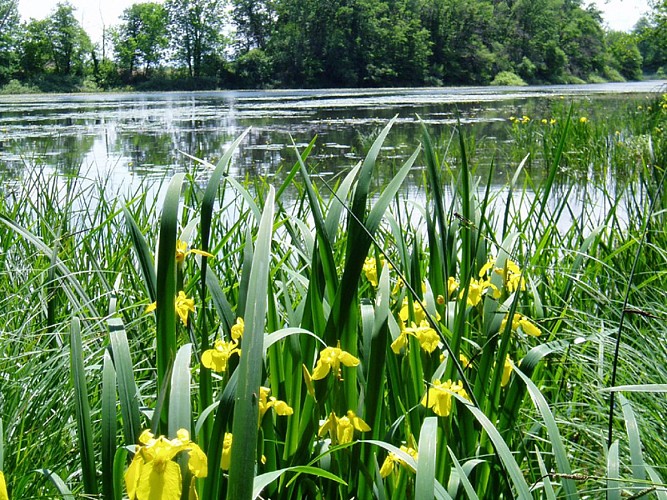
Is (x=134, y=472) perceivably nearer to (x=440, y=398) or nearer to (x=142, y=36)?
(x=440, y=398)

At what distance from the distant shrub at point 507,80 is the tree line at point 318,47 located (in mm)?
88

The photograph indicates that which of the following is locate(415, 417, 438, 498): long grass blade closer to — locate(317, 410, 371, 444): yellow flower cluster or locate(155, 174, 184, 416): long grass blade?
locate(317, 410, 371, 444): yellow flower cluster

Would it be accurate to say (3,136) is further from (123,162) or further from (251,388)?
(251,388)

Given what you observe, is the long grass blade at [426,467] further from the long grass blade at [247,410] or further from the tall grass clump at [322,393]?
the long grass blade at [247,410]

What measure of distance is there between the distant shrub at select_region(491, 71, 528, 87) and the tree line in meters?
0.09

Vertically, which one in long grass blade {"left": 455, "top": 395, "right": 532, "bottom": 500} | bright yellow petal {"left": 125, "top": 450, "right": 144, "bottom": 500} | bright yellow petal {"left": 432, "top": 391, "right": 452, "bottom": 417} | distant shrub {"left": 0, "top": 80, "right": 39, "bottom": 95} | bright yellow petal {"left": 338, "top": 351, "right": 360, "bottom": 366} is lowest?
long grass blade {"left": 455, "top": 395, "right": 532, "bottom": 500}

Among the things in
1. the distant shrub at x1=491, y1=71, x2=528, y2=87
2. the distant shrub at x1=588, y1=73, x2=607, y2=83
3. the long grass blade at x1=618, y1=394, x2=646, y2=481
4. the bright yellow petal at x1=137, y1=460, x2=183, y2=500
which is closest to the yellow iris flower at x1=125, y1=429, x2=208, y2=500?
the bright yellow petal at x1=137, y1=460, x2=183, y2=500

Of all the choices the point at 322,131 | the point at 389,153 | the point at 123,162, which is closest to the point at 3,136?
the point at 123,162

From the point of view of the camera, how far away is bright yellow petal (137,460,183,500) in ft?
1.50

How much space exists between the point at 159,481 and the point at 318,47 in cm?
3698

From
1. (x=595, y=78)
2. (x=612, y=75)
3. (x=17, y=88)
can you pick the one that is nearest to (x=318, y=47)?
(x=17, y=88)

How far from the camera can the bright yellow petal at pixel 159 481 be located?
0.46 metres

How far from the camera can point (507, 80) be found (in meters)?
35.5

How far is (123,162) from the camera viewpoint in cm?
618
